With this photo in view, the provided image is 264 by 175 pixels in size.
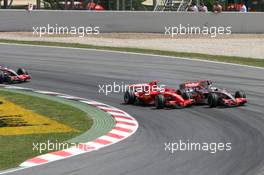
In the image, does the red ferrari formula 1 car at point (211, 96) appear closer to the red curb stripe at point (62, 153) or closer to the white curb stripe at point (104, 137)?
the white curb stripe at point (104, 137)

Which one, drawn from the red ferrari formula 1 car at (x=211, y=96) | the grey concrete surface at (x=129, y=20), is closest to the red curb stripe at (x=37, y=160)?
the red ferrari formula 1 car at (x=211, y=96)

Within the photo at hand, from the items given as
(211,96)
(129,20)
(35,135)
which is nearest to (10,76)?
(211,96)

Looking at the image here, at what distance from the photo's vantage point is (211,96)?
21.8m

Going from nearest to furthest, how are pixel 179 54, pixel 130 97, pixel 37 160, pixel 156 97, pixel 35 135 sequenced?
pixel 37 160 → pixel 35 135 → pixel 156 97 → pixel 130 97 → pixel 179 54

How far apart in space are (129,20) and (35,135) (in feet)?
93.1

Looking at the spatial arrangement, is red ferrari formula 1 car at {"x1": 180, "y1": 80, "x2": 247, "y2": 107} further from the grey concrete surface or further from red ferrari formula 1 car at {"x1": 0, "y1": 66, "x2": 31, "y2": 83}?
the grey concrete surface

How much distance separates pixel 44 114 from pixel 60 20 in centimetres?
2325

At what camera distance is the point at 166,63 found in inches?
1324

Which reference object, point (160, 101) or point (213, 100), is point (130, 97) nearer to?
point (160, 101)

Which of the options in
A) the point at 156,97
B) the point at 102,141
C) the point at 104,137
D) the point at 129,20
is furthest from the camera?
the point at 129,20

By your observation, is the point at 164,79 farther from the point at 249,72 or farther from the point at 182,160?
the point at 182,160

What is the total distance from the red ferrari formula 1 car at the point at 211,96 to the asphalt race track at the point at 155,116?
34cm

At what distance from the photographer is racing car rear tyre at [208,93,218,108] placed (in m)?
21.8

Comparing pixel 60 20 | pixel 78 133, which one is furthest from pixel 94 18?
pixel 78 133
